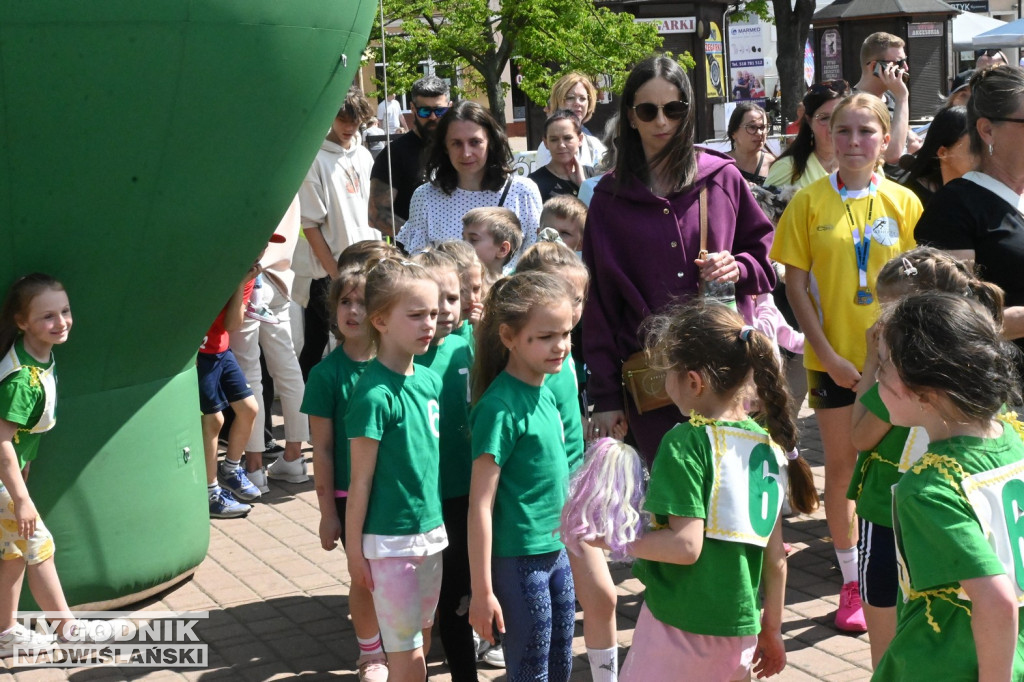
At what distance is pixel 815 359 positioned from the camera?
479 cm

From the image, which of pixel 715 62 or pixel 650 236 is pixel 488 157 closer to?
pixel 650 236

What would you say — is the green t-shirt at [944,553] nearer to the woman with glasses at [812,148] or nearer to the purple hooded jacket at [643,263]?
the purple hooded jacket at [643,263]

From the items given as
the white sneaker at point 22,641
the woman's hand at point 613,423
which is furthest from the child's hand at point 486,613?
the white sneaker at point 22,641

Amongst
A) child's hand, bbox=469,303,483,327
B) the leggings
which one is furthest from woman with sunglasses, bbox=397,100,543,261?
the leggings

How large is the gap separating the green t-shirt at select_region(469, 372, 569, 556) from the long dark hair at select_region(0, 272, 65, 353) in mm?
1684

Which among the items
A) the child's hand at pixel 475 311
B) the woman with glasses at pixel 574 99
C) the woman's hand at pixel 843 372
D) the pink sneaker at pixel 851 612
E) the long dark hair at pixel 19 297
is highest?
the woman with glasses at pixel 574 99

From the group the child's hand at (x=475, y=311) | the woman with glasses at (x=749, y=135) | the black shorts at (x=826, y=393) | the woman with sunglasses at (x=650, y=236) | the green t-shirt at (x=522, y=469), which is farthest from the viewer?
the woman with glasses at (x=749, y=135)

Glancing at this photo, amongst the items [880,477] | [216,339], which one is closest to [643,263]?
[880,477]

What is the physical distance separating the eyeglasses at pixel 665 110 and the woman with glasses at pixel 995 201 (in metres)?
0.91

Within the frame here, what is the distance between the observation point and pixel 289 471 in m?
7.20

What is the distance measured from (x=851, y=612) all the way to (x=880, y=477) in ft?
4.01

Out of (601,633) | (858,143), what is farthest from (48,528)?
(858,143)

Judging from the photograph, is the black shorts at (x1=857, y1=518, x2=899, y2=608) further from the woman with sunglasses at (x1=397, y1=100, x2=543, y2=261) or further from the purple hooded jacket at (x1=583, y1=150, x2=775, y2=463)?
the woman with sunglasses at (x1=397, y1=100, x2=543, y2=261)

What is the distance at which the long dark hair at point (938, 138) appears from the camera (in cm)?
500
